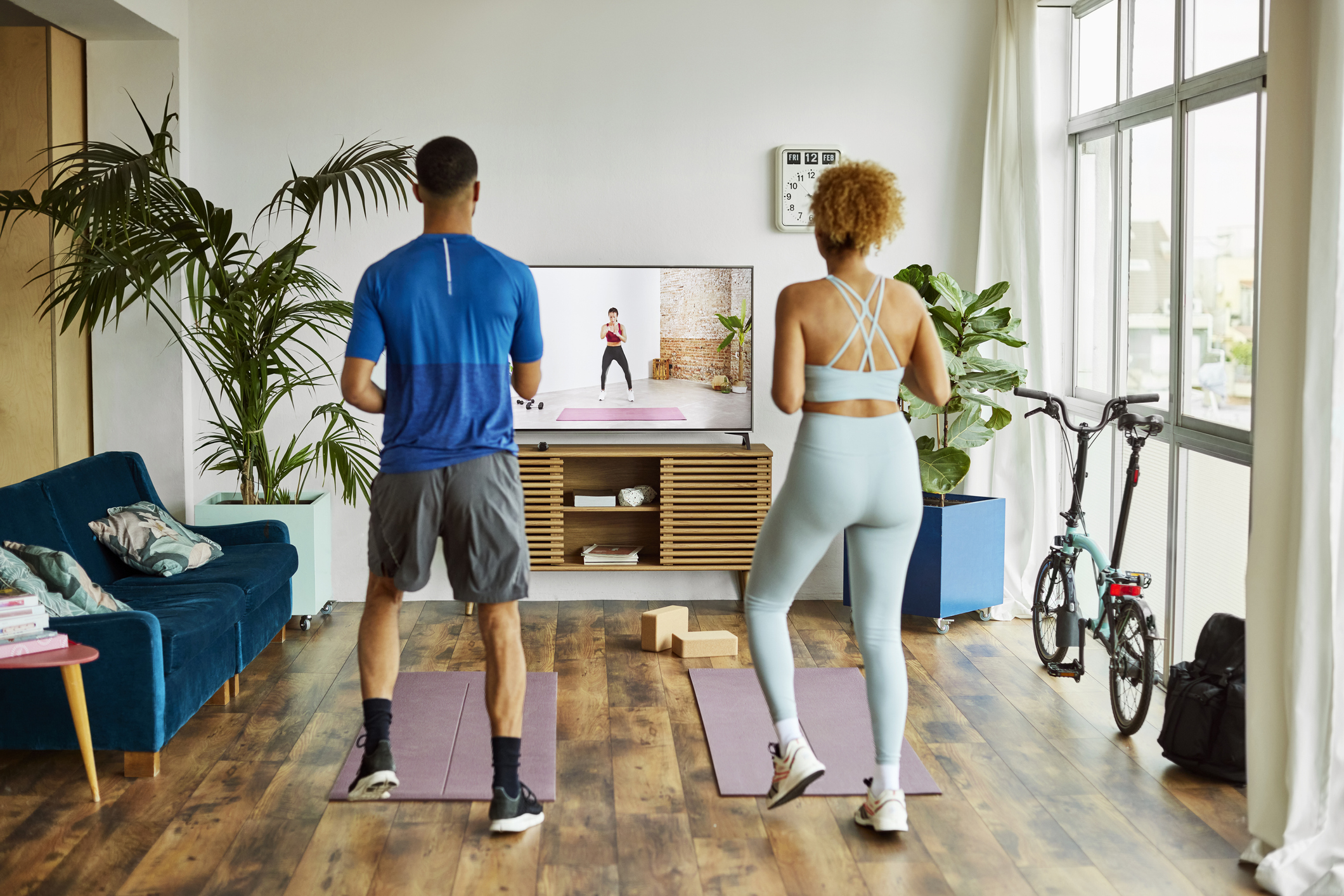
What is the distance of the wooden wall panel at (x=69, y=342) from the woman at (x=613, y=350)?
2.13 meters

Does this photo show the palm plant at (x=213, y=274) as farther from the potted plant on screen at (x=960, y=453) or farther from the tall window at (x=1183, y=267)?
the tall window at (x=1183, y=267)

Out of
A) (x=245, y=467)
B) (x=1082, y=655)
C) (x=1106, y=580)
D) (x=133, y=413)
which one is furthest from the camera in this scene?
(x=133, y=413)

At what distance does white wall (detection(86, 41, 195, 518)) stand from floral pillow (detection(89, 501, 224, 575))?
39.9 inches

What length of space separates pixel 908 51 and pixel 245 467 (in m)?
3.31

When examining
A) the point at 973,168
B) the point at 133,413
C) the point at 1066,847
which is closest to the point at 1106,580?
the point at 1066,847

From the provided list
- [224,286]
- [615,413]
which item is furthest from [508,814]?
[615,413]

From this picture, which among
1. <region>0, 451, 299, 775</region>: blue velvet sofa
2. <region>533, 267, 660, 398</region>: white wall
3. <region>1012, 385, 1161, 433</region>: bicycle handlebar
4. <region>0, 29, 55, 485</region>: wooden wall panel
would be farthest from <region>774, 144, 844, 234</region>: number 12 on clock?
<region>0, 29, 55, 485</region>: wooden wall panel

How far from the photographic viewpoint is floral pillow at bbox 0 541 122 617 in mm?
2938

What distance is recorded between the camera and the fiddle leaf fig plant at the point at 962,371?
4375mm

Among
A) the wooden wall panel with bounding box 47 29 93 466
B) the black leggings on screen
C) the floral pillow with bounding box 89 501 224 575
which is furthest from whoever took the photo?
the black leggings on screen

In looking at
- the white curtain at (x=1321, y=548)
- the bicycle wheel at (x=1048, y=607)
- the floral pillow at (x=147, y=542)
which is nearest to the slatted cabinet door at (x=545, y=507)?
the floral pillow at (x=147, y=542)

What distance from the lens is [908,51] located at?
5.03 m

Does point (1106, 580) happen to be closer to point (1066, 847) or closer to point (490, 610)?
point (1066, 847)

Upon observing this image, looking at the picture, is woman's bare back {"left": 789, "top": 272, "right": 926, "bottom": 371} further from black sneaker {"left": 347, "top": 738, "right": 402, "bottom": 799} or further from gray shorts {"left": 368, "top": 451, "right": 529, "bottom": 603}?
black sneaker {"left": 347, "top": 738, "right": 402, "bottom": 799}
